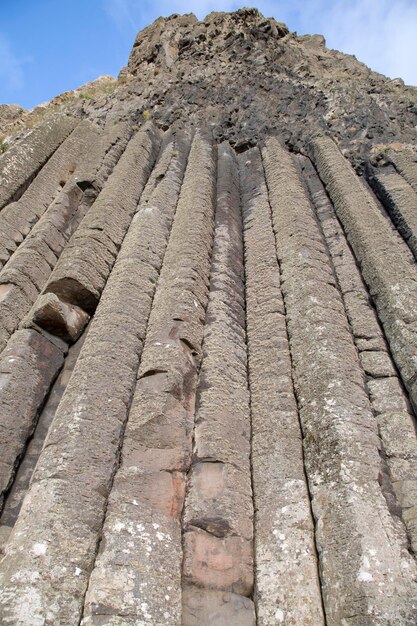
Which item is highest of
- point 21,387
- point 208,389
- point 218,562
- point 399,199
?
point 399,199

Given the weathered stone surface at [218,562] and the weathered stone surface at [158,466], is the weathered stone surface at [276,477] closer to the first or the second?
the weathered stone surface at [218,562]

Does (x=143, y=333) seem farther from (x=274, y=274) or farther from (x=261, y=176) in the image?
(x=261, y=176)

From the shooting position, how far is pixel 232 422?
15.3 feet

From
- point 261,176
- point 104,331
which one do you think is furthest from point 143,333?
point 261,176

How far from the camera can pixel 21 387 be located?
15.8 feet

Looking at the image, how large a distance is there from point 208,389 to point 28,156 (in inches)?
276

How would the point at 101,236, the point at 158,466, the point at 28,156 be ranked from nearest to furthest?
1. the point at 158,466
2. the point at 101,236
3. the point at 28,156

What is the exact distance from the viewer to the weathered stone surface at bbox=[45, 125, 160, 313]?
5953 millimetres

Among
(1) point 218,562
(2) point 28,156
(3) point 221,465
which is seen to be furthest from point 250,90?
(1) point 218,562

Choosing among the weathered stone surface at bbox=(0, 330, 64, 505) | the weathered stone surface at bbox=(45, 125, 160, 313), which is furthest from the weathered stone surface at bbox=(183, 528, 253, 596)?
the weathered stone surface at bbox=(45, 125, 160, 313)

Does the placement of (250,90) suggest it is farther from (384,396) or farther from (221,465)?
(221,465)

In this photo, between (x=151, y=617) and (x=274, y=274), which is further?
(x=274, y=274)

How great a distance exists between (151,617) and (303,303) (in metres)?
3.64

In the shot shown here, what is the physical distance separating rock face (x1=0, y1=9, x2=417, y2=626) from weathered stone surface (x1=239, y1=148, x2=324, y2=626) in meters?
0.02
